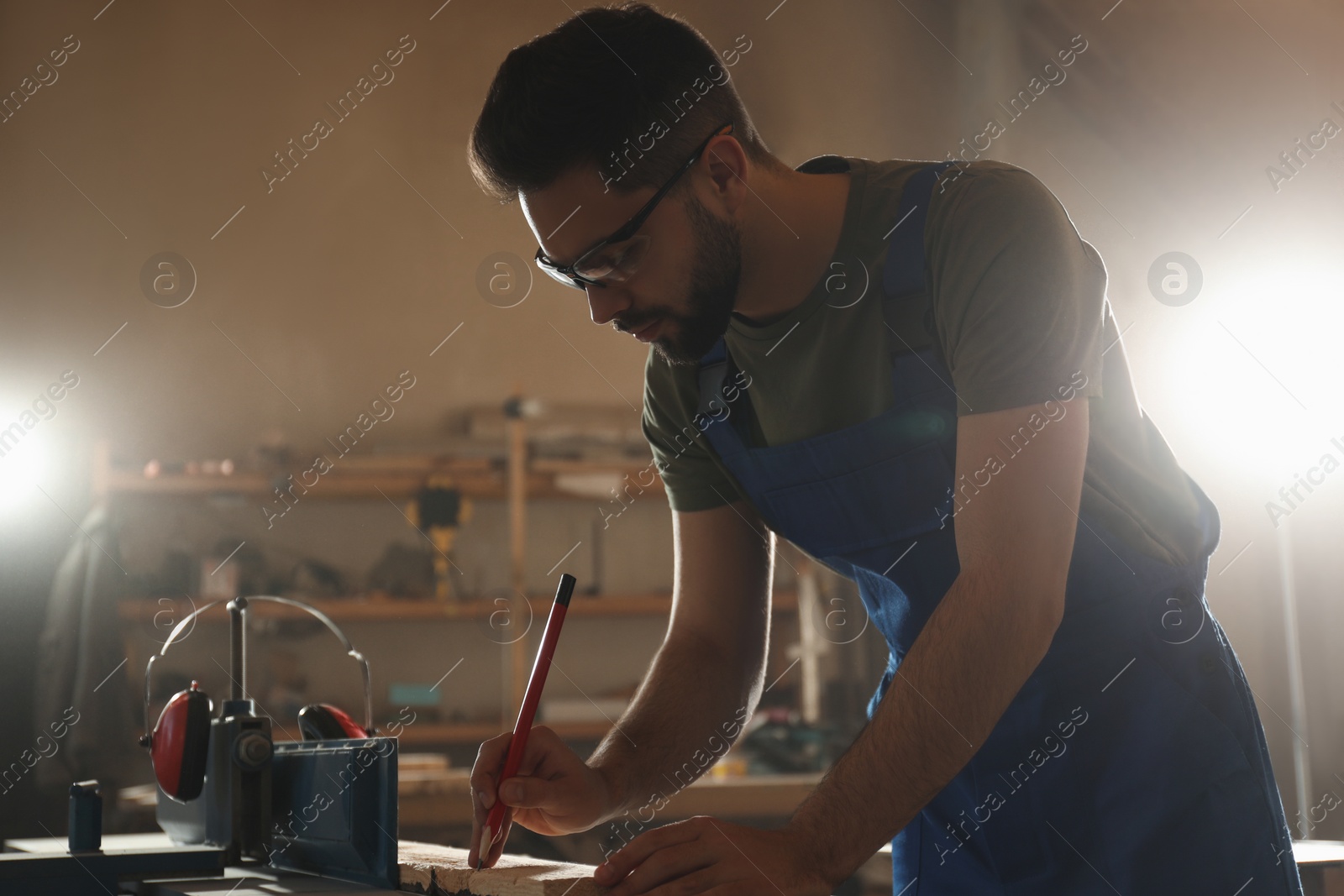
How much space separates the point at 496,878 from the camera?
94cm

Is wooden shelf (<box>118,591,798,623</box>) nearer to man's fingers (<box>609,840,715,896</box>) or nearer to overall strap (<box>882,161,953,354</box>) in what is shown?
overall strap (<box>882,161,953,354</box>)

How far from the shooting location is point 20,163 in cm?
423

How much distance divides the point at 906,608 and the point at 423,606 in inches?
124

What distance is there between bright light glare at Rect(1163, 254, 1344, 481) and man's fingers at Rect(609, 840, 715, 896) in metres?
2.87

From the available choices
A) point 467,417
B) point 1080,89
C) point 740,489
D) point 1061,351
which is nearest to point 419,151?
point 467,417

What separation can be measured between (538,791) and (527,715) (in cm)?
7

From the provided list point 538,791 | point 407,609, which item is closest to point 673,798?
point 407,609

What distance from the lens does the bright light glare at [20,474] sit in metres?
3.95

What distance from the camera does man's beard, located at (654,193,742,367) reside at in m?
1.19

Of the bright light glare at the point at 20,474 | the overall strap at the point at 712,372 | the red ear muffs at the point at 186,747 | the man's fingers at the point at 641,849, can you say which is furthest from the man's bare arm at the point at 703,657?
the bright light glare at the point at 20,474

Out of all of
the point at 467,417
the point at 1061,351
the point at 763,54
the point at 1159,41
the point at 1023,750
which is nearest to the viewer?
the point at 1061,351

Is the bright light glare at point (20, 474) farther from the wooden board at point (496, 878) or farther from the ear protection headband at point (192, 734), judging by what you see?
the wooden board at point (496, 878)

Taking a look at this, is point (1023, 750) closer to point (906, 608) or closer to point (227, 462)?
point (906, 608)

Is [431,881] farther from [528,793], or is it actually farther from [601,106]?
[601,106]
